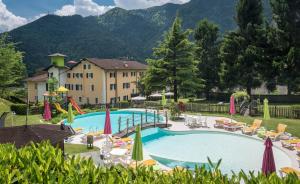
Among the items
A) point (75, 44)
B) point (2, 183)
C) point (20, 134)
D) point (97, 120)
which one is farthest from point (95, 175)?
point (75, 44)

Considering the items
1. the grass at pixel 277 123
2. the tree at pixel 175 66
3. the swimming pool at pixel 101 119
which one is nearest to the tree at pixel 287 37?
the tree at pixel 175 66

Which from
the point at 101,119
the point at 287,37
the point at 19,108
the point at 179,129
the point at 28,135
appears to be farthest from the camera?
the point at 287,37

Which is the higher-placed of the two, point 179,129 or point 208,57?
point 208,57

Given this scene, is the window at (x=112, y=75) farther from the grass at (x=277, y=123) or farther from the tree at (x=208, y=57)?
the grass at (x=277, y=123)

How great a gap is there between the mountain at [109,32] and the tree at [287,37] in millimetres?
45095

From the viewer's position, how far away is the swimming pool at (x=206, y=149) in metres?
15.1

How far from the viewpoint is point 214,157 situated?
16938 millimetres

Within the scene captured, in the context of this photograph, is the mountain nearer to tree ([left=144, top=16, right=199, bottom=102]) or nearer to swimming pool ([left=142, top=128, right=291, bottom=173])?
tree ([left=144, top=16, right=199, bottom=102])

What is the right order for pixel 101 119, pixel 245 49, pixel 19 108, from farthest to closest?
pixel 245 49, pixel 19 108, pixel 101 119

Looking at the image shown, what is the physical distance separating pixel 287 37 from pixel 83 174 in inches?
1482

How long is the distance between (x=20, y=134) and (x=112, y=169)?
6.37 metres

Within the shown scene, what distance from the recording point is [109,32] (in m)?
152

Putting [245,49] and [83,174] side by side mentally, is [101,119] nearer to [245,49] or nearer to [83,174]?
[245,49]

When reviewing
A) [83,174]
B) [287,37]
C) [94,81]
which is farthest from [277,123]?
[94,81]
